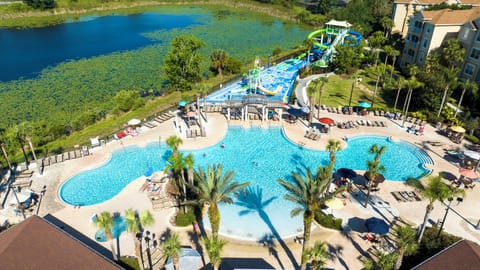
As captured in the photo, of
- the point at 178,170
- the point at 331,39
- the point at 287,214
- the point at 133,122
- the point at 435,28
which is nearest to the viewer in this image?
the point at 178,170

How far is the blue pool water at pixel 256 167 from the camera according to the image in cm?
2838

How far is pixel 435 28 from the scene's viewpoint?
5372 centimetres

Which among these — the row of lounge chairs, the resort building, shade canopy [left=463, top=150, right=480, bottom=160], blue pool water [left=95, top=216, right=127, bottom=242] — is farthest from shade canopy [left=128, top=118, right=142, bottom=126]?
the resort building

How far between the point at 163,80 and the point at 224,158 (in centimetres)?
2895

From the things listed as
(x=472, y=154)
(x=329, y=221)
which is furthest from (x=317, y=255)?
(x=472, y=154)

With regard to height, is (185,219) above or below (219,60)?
below

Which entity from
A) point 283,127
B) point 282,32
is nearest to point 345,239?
point 283,127

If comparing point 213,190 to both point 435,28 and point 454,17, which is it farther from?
point 454,17

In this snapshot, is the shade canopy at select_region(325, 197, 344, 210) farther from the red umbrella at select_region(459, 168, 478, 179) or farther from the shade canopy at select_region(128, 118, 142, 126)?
the shade canopy at select_region(128, 118, 142, 126)

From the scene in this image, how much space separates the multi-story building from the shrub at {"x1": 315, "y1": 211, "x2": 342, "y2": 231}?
143ft

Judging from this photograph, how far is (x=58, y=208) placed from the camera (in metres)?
29.2

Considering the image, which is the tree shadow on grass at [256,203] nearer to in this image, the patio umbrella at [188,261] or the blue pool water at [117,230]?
the patio umbrella at [188,261]

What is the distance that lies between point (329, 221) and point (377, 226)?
12.3 ft

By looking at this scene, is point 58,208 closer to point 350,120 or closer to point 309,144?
point 309,144
